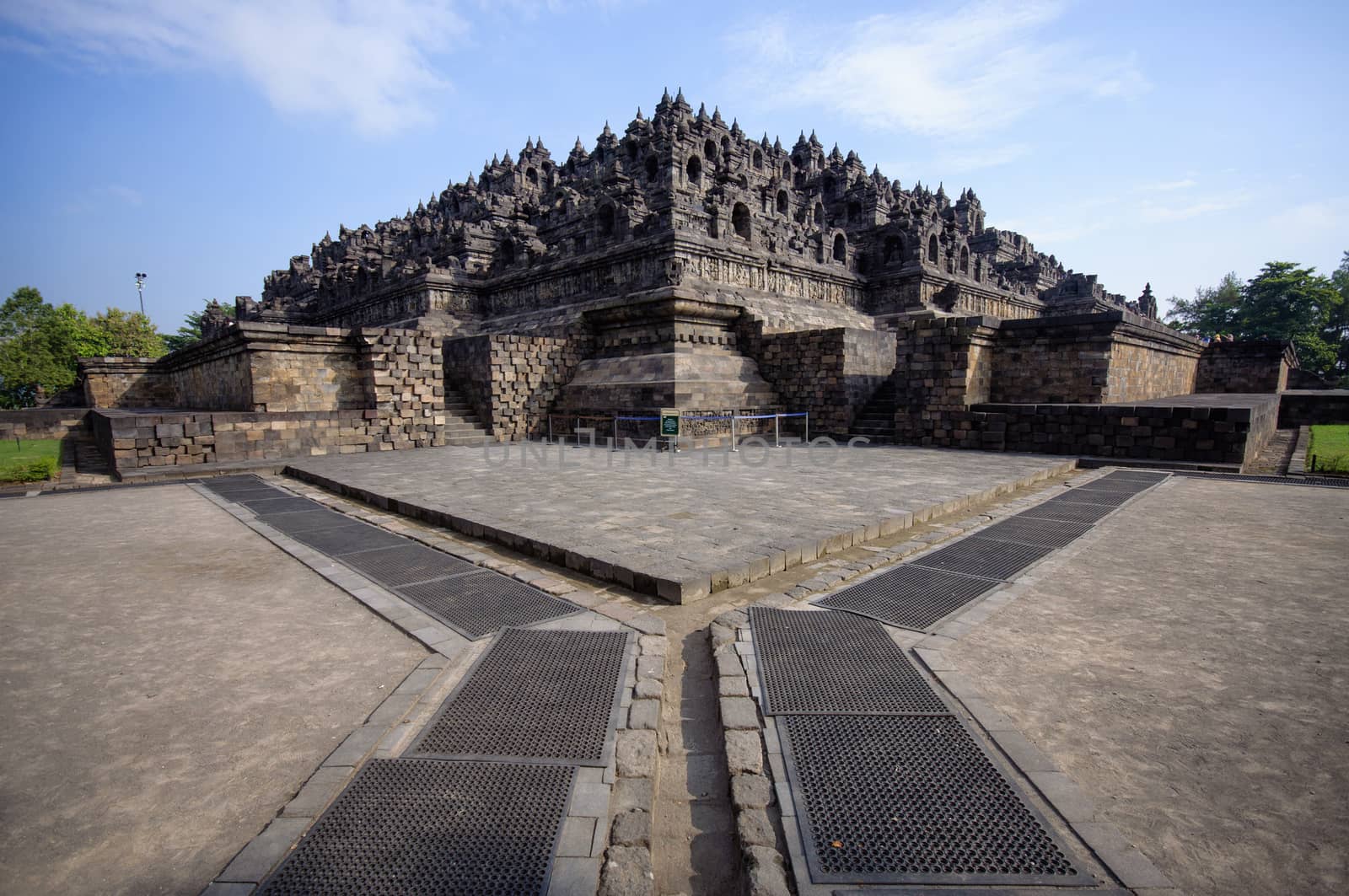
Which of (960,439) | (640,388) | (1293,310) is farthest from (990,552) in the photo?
(1293,310)

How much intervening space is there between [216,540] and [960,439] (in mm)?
11674

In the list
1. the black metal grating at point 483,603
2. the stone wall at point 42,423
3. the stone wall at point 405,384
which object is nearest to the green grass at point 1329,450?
the black metal grating at point 483,603

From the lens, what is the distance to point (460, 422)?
14352 millimetres

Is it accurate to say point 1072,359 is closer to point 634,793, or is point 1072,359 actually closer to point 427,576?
point 427,576

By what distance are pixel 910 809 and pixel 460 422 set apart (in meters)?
14.0

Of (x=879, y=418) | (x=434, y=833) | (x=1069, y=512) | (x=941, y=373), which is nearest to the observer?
(x=434, y=833)

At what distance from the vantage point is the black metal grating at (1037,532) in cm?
494

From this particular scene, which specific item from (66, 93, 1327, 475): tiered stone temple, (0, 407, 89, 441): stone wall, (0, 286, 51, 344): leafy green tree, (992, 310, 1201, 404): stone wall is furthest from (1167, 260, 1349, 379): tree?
(0, 286, 51, 344): leafy green tree

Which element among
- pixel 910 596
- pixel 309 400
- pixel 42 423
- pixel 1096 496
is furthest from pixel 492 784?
pixel 42 423

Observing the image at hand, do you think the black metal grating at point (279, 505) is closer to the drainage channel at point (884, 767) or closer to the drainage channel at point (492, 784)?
the drainage channel at point (492, 784)

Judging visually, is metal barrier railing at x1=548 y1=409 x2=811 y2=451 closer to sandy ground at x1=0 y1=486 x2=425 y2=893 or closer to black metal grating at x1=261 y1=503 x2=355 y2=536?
black metal grating at x1=261 y1=503 x2=355 y2=536

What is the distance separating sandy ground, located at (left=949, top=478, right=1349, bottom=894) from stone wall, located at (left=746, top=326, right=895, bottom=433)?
30.2 feet

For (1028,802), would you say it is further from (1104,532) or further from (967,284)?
(967,284)

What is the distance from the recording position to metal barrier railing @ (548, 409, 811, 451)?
12234 mm
